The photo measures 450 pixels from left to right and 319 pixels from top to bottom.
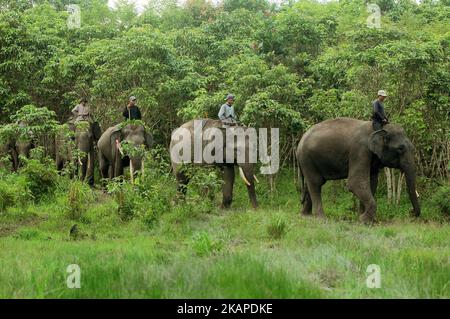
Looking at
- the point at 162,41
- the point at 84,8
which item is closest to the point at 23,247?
the point at 162,41

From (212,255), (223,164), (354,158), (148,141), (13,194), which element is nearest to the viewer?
(212,255)

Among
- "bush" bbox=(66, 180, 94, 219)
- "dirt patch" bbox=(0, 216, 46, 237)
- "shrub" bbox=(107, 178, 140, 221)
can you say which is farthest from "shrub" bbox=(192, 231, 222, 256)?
"bush" bbox=(66, 180, 94, 219)

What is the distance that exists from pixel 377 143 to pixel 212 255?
5.61m

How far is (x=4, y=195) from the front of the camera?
35.4 feet

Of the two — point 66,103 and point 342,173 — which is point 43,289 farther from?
point 66,103

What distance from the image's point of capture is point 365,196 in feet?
38.0

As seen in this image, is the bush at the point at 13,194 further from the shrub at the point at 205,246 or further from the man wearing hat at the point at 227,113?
the man wearing hat at the point at 227,113

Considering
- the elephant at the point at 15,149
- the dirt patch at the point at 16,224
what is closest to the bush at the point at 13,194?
the dirt patch at the point at 16,224

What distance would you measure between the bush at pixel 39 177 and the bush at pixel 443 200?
7832 millimetres

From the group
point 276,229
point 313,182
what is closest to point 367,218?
point 313,182

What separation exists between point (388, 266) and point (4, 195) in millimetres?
7221

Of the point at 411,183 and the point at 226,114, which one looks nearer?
the point at 411,183

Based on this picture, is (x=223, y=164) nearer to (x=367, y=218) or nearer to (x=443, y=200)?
(x=367, y=218)

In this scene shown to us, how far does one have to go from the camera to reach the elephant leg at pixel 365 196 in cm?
1147
